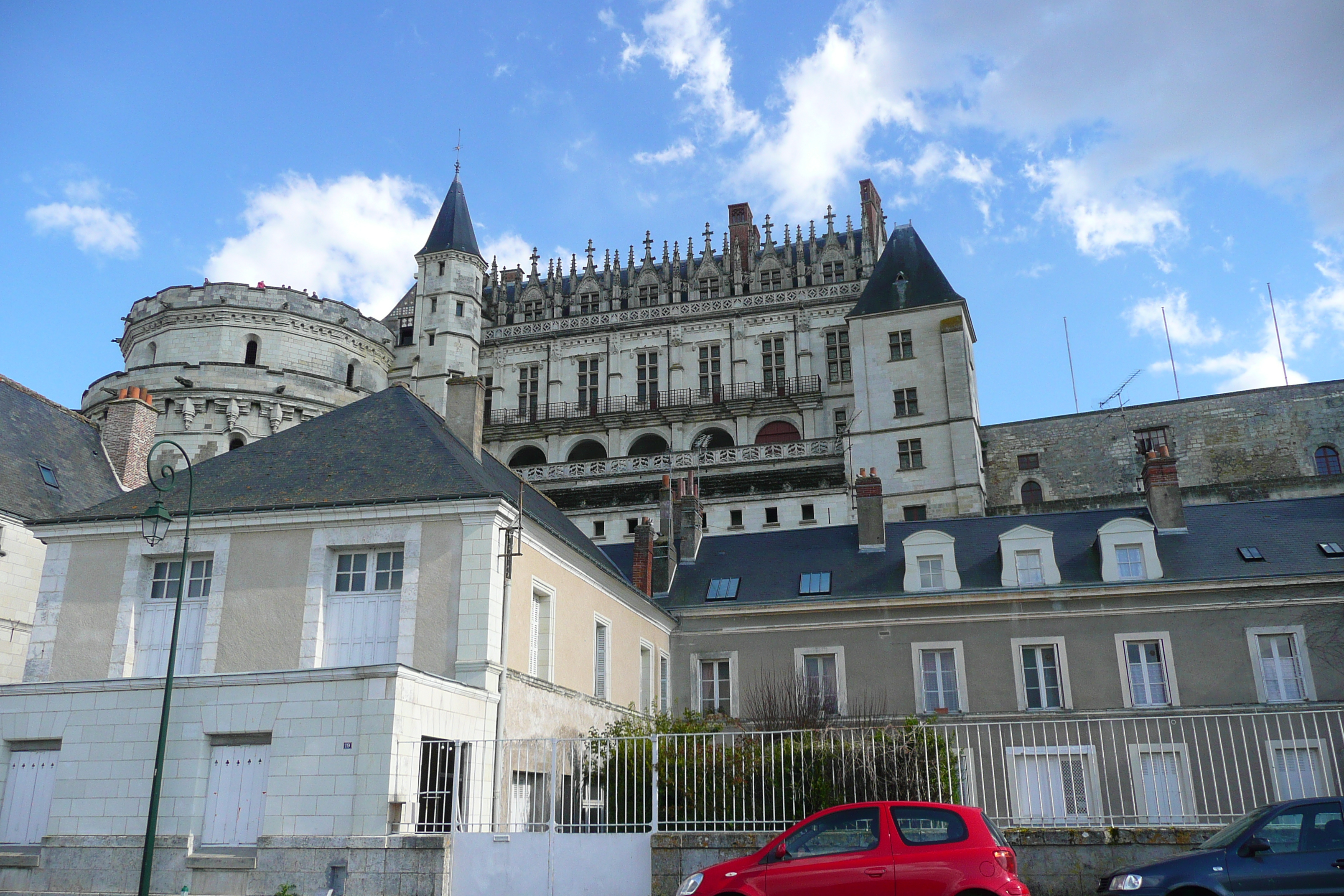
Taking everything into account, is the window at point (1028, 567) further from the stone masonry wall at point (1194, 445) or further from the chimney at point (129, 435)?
the chimney at point (129, 435)

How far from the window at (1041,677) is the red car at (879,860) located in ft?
36.2

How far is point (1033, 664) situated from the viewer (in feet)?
62.8

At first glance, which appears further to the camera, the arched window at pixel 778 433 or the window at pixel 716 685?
the arched window at pixel 778 433

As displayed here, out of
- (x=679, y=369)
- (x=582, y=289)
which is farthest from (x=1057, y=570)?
(x=582, y=289)

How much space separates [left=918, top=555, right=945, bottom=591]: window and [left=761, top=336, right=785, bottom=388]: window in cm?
2230

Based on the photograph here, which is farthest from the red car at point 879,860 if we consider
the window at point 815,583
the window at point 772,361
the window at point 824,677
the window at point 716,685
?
the window at point 772,361

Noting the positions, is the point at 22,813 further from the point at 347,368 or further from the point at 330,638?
the point at 347,368

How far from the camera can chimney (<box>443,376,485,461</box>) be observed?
16.7 m

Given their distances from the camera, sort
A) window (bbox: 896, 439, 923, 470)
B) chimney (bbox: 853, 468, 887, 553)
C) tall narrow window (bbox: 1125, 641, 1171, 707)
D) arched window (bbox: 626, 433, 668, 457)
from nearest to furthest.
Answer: tall narrow window (bbox: 1125, 641, 1171, 707) → chimney (bbox: 853, 468, 887, 553) → window (bbox: 896, 439, 923, 470) → arched window (bbox: 626, 433, 668, 457)

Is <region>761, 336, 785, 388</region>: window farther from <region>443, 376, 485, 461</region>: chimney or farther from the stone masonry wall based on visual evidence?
<region>443, 376, 485, 461</region>: chimney

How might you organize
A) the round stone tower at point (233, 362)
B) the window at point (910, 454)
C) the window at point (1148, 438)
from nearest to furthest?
1. the window at point (910, 454)
2. the window at point (1148, 438)
3. the round stone tower at point (233, 362)

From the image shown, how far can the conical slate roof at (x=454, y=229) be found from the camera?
44.8 m

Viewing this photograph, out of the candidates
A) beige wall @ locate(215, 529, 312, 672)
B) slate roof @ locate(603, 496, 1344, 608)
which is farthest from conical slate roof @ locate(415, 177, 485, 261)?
beige wall @ locate(215, 529, 312, 672)

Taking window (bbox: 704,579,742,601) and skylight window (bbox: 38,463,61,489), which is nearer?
skylight window (bbox: 38,463,61,489)
